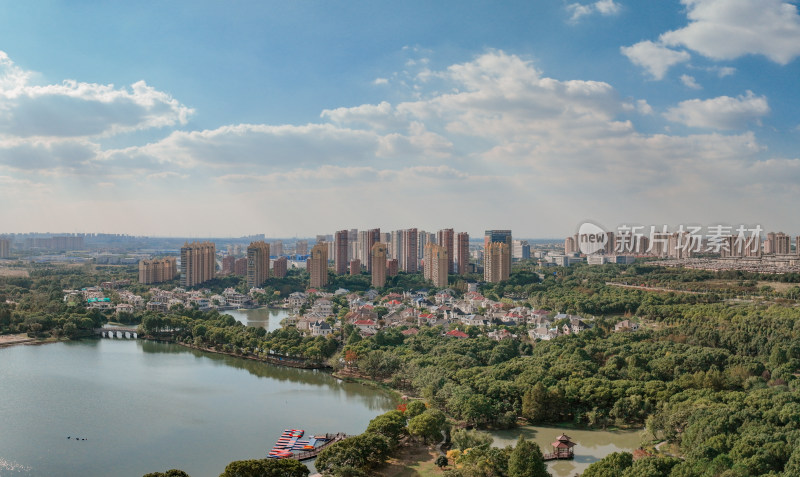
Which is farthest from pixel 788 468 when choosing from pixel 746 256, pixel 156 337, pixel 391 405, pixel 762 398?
pixel 746 256

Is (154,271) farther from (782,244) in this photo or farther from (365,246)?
(782,244)

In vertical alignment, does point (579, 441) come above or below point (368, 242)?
below

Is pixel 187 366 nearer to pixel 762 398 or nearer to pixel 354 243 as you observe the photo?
pixel 762 398

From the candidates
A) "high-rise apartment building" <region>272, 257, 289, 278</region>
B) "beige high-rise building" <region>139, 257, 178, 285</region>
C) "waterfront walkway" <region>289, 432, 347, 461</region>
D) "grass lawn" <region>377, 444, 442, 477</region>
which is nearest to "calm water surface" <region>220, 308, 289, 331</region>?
"beige high-rise building" <region>139, 257, 178, 285</region>

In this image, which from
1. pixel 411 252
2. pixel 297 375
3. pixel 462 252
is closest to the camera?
pixel 297 375

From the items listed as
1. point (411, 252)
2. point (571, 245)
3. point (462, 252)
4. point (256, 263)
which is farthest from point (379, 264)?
point (571, 245)

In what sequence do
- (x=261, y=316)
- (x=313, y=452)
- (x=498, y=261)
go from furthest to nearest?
(x=498, y=261) < (x=261, y=316) < (x=313, y=452)

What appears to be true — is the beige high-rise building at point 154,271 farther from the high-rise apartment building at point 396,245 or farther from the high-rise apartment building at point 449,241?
the high-rise apartment building at point 449,241
